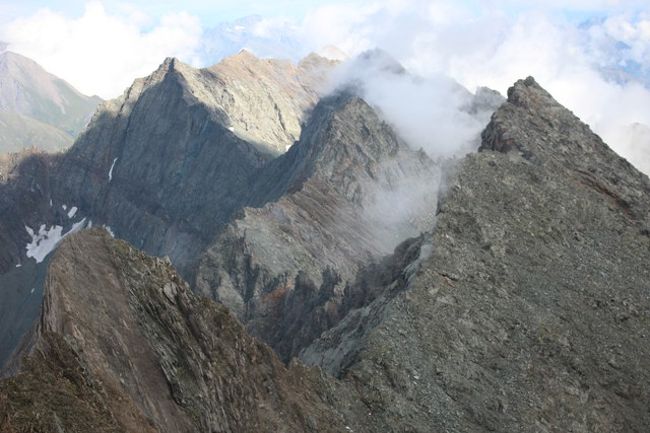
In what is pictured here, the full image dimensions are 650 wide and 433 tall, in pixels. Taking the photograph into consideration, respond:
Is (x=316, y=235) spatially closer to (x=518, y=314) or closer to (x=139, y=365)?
(x=518, y=314)

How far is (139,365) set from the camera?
31.8 m

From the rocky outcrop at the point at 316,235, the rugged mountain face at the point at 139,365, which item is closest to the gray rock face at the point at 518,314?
the rugged mountain face at the point at 139,365

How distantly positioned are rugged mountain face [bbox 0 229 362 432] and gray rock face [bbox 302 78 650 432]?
20.3 ft

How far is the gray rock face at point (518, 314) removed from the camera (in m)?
45.6

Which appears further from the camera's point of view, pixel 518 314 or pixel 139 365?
pixel 518 314

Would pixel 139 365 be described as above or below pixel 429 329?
below

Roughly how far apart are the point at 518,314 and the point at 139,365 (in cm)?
2698

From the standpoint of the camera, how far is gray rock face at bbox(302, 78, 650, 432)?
150 ft

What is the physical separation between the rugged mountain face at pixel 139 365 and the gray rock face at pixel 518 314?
619cm

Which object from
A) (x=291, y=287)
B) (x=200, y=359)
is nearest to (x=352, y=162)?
(x=291, y=287)

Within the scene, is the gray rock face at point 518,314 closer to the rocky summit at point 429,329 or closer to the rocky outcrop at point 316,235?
the rocky summit at point 429,329

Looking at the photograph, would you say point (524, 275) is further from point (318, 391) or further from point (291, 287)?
point (291, 287)

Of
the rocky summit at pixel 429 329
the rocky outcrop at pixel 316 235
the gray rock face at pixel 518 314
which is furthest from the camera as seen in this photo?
the rocky outcrop at pixel 316 235

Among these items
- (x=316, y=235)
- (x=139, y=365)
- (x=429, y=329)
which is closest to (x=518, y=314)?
(x=429, y=329)
